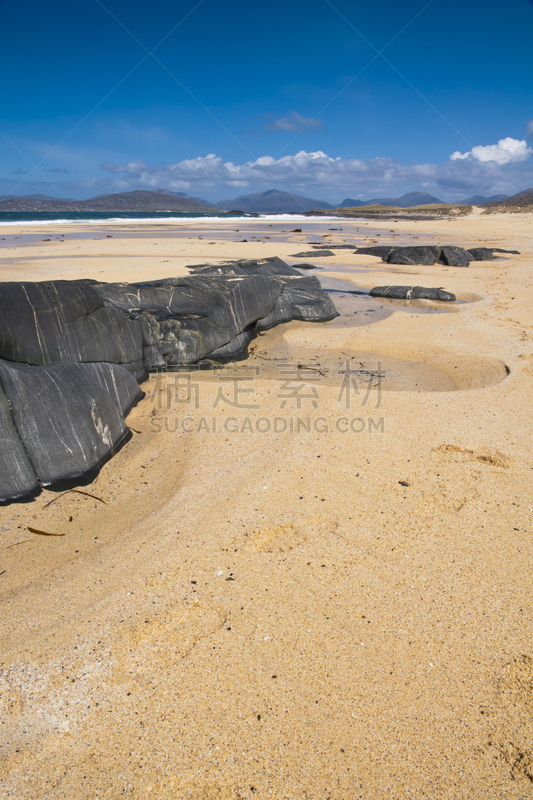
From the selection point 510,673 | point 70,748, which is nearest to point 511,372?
point 510,673

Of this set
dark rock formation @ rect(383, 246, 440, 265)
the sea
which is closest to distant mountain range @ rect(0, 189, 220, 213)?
the sea

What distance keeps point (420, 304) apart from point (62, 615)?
7.44 m

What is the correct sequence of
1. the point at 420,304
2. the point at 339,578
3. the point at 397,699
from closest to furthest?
the point at 397,699
the point at 339,578
the point at 420,304

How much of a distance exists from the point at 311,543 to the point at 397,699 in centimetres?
79

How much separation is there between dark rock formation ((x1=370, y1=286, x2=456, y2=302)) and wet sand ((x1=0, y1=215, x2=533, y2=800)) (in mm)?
4792

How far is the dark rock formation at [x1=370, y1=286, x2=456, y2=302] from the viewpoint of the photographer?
318 inches

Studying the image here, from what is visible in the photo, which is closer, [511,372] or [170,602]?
[170,602]

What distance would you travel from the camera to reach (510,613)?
1785 mm

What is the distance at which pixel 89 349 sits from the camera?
381cm

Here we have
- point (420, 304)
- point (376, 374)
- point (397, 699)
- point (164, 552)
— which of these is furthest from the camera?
point (420, 304)

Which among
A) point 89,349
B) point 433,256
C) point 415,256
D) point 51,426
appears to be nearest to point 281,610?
point 51,426

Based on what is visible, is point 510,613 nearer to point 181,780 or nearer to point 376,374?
point 181,780

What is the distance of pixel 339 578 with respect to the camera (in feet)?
6.47

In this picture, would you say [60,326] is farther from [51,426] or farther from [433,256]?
[433,256]
